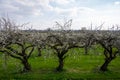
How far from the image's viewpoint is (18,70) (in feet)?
79.7

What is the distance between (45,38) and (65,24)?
8.63ft

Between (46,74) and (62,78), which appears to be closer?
(62,78)

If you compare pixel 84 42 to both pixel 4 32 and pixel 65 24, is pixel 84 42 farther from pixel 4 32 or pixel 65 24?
pixel 4 32

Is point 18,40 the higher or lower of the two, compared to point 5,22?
lower

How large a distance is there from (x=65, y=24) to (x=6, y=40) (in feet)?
19.8

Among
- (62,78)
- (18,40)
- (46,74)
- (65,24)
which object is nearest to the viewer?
(62,78)

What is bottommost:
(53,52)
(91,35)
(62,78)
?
(62,78)

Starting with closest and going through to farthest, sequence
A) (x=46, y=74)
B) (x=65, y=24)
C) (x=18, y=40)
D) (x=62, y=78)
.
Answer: (x=62, y=78) < (x=46, y=74) < (x=18, y=40) < (x=65, y=24)

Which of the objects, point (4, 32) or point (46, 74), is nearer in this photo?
point (46, 74)

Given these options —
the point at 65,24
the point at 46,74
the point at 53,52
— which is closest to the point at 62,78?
the point at 46,74

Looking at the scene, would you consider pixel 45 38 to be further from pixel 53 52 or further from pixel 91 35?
pixel 91 35

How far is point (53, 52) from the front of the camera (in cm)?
Answer: 2558

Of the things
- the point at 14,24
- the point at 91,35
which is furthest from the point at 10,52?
the point at 91,35

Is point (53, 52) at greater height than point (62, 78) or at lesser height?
greater
